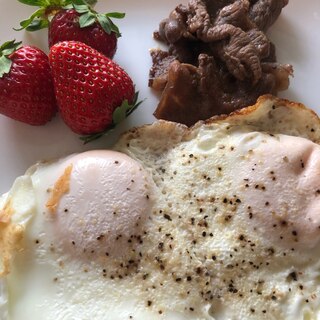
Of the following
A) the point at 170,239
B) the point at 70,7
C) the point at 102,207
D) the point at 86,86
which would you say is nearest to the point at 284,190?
the point at 170,239

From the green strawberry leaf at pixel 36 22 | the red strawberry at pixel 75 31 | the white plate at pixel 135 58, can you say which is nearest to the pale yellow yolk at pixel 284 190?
the white plate at pixel 135 58

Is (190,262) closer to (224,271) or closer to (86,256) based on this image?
(224,271)

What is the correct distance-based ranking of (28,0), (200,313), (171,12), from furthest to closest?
(171,12), (28,0), (200,313)

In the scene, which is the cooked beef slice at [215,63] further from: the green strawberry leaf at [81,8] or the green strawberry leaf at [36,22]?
the green strawberry leaf at [36,22]

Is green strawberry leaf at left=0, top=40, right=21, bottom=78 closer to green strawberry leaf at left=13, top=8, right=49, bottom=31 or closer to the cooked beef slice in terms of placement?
green strawberry leaf at left=13, top=8, right=49, bottom=31

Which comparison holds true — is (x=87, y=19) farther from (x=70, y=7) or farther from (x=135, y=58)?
(x=135, y=58)

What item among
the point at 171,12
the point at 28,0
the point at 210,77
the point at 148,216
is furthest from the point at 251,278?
the point at 28,0

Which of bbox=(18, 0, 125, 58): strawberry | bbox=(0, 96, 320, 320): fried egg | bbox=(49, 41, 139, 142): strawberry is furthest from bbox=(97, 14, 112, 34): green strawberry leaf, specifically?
bbox=(0, 96, 320, 320): fried egg

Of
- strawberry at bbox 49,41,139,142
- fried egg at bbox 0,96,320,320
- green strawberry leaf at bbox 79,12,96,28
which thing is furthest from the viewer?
green strawberry leaf at bbox 79,12,96,28
